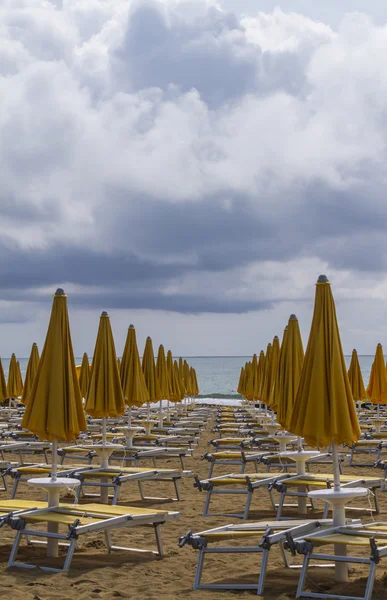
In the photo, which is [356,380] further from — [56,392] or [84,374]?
[56,392]

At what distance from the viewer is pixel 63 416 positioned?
6324 mm

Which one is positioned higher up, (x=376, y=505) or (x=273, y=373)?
(x=273, y=373)

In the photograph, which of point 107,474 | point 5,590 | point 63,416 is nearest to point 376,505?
point 107,474

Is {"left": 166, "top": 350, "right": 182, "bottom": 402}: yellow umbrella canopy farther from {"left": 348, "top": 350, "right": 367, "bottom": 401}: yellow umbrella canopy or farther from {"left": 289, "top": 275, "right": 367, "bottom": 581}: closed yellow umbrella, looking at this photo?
{"left": 289, "top": 275, "right": 367, "bottom": 581}: closed yellow umbrella

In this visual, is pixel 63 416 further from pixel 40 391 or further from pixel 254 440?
pixel 254 440

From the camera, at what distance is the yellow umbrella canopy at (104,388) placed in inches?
342

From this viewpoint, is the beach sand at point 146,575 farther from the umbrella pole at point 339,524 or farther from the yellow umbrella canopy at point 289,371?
the yellow umbrella canopy at point 289,371

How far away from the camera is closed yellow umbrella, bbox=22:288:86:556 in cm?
630

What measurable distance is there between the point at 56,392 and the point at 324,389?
93.2 inches

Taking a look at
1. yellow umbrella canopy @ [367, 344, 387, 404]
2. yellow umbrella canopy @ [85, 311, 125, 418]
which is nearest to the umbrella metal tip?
yellow umbrella canopy @ [85, 311, 125, 418]

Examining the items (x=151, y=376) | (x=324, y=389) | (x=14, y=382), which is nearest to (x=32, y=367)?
(x=151, y=376)

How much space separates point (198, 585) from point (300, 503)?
3332 mm

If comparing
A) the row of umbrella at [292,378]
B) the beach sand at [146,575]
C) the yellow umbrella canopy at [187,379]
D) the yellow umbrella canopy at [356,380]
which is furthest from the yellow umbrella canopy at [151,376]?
the yellow umbrella canopy at [187,379]

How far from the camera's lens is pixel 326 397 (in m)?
5.60
